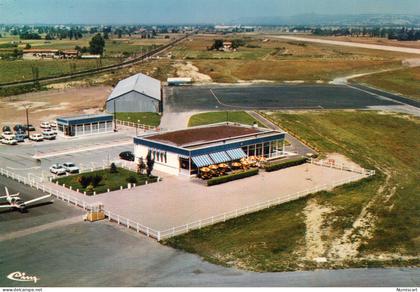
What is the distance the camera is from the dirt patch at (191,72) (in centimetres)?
14362

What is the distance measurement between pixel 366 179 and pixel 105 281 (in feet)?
108

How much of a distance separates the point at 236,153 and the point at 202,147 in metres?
4.45

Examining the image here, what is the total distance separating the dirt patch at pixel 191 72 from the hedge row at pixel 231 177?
8996cm

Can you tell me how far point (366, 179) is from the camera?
5288 cm

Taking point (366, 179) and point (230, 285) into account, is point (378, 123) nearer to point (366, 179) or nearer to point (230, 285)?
point (366, 179)

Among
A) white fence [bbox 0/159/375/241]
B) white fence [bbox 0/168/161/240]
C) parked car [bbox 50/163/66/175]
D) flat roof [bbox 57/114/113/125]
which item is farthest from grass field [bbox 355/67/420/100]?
white fence [bbox 0/168/161/240]

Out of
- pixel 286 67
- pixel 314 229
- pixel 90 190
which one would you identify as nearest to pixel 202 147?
pixel 90 190

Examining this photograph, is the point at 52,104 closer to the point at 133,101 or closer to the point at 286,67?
the point at 133,101

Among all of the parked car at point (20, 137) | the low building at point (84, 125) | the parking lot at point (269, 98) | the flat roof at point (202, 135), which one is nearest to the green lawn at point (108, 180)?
the flat roof at point (202, 135)

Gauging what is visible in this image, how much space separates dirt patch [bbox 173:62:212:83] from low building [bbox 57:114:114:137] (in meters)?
66.7

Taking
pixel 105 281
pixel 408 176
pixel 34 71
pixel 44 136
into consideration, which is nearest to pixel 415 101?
pixel 408 176

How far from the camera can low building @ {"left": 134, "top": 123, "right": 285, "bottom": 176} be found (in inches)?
2074

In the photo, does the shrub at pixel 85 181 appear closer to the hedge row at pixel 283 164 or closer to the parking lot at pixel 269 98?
the hedge row at pixel 283 164

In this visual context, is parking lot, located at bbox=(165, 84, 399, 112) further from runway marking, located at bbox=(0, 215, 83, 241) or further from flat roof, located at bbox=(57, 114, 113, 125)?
runway marking, located at bbox=(0, 215, 83, 241)
